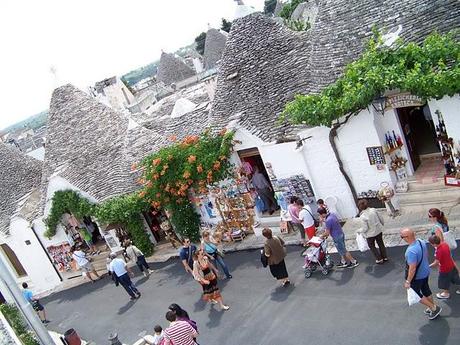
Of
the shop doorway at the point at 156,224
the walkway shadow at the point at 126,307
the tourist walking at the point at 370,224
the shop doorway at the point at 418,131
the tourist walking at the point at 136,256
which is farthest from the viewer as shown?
the shop doorway at the point at 156,224

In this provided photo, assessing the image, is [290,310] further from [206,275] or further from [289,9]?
[289,9]

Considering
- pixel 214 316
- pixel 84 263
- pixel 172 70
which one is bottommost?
pixel 214 316

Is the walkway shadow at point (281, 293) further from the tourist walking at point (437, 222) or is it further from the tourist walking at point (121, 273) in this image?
the tourist walking at point (121, 273)

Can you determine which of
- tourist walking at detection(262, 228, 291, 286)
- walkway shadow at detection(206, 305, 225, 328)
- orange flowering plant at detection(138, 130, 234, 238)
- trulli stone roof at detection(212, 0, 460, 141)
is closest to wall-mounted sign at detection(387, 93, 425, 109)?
trulli stone roof at detection(212, 0, 460, 141)

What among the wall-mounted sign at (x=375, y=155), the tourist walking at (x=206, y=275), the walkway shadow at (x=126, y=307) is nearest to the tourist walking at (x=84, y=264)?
the walkway shadow at (x=126, y=307)

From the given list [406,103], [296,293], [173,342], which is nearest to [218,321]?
[296,293]

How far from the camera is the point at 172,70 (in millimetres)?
54906

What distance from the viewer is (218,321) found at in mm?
11641

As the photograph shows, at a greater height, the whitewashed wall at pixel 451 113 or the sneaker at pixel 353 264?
the whitewashed wall at pixel 451 113

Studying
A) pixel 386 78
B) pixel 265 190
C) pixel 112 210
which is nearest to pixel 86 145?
pixel 112 210

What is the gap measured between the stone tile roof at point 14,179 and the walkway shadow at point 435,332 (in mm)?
19445

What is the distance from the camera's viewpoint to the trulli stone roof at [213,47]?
4947cm

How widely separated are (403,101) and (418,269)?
6.02m

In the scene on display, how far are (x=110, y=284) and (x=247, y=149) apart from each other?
302 inches
